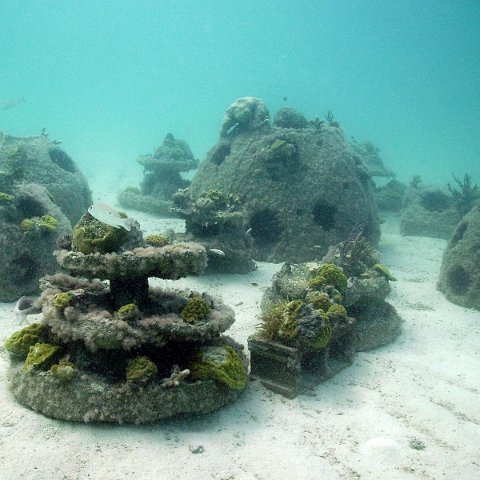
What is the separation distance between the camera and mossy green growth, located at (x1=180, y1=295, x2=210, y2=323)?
16.9 ft

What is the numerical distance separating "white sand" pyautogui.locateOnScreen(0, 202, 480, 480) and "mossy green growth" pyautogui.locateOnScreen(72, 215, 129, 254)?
2.00 metres

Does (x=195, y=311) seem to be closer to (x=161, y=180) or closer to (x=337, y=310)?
(x=337, y=310)

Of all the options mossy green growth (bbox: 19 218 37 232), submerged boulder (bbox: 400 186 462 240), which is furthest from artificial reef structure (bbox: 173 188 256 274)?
submerged boulder (bbox: 400 186 462 240)

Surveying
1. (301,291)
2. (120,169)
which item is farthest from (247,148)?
(120,169)

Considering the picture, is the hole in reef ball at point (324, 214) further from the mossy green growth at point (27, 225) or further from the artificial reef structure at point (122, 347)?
the artificial reef structure at point (122, 347)

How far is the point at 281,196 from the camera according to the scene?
41.7 feet

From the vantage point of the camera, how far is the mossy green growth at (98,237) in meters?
4.92

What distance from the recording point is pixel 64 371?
4473 millimetres

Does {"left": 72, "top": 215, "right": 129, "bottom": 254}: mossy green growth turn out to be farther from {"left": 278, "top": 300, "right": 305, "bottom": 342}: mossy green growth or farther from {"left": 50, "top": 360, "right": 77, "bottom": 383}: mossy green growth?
{"left": 278, "top": 300, "right": 305, "bottom": 342}: mossy green growth

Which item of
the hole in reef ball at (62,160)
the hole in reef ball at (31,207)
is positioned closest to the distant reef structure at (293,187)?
the hole in reef ball at (31,207)

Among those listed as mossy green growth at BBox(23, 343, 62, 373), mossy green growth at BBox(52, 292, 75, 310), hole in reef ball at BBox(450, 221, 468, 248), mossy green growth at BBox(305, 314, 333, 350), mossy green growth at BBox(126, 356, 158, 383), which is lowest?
mossy green growth at BBox(23, 343, 62, 373)

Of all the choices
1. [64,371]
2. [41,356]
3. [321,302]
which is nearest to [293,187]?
[321,302]

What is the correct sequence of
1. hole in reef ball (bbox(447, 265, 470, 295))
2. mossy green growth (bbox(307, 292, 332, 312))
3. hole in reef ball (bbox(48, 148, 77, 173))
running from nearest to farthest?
mossy green growth (bbox(307, 292, 332, 312)) < hole in reef ball (bbox(447, 265, 470, 295)) < hole in reef ball (bbox(48, 148, 77, 173))

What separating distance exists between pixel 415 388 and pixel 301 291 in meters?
2.40
